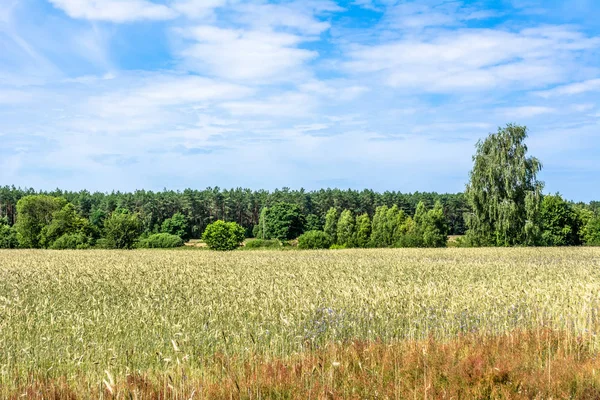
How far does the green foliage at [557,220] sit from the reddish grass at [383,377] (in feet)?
242

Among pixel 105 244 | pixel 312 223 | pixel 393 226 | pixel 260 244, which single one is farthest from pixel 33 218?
pixel 393 226

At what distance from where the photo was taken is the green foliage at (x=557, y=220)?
7419 cm

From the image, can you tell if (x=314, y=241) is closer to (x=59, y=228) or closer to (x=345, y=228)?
(x=345, y=228)

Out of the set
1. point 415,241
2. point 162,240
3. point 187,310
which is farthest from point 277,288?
point 162,240

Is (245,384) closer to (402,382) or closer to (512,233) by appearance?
(402,382)

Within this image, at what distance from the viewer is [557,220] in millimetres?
75375

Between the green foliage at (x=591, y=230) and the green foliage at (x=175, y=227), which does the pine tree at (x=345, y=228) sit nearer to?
the green foliage at (x=175, y=227)

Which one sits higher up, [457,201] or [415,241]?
[457,201]

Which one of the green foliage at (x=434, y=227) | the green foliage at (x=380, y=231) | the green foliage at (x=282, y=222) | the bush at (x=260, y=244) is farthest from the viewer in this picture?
the green foliage at (x=282, y=222)

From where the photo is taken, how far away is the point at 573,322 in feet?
30.3

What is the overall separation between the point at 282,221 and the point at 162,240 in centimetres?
2760

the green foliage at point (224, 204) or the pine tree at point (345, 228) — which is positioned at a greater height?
the green foliage at point (224, 204)

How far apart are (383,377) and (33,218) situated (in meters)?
81.2

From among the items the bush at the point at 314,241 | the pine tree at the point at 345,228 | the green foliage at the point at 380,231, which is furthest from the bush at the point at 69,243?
the pine tree at the point at 345,228
